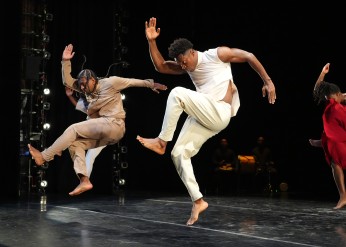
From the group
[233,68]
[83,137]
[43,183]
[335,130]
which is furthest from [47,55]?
[335,130]

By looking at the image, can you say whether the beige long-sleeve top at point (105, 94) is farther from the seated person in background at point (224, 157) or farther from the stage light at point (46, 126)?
the seated person in background at point (224, 157)

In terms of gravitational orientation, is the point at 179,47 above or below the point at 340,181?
above

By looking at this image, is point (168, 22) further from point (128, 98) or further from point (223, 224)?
point (223, 224)

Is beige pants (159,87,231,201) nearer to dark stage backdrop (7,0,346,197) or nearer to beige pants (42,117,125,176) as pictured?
beige pants (42,117,125,176)

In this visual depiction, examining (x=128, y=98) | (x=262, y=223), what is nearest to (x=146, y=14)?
(x=128, y=98)

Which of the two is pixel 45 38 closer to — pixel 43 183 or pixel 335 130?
pixel 43 183

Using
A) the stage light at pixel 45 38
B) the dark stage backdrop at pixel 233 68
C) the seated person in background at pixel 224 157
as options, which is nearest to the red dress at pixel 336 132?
the dark stage backdrop at pixel 233 68

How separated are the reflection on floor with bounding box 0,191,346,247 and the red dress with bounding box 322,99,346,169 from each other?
556 millimetres

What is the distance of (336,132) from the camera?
5570mm

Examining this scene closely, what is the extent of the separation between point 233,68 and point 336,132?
418 centimetres

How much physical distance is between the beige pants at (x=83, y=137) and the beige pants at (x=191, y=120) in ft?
3.34

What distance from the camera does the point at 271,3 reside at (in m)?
8.73

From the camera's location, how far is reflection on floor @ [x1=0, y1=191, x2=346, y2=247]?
137 inches

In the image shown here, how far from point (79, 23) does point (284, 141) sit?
4134mm
